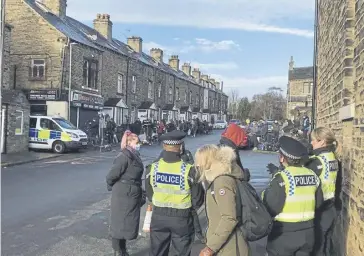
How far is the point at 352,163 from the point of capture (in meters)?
4.79

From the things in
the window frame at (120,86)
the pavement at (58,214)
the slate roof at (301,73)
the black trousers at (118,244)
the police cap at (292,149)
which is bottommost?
the pavement at (58,214)

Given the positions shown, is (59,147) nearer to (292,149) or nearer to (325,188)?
(325,188)

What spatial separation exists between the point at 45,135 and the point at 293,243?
21.2m

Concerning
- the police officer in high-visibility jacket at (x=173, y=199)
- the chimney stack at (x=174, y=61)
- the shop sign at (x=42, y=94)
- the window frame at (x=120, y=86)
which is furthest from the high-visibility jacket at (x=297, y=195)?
the chimney stack at (x=174, y=61)

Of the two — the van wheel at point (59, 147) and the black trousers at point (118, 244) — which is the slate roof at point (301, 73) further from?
the black trousers at point (118, 244)

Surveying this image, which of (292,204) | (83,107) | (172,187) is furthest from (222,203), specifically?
(83,107)

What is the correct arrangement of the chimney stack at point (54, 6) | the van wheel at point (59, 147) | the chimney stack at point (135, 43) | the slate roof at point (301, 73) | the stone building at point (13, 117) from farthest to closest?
the slate roof at point (301, 73) < the chimney stack at point (135, 43) < the chimney stack at point (54, 6) < the van wheel at point (59, 147) < the stone building at point (13, 117)

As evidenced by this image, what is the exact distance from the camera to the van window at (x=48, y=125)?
23.3m

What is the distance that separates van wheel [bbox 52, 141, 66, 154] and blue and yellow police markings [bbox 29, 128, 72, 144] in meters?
0.25

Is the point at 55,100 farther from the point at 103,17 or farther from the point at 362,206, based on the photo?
the point at 362,206

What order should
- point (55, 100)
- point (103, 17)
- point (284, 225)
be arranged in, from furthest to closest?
point (103, 17), point (55, 100), point (284, 225)

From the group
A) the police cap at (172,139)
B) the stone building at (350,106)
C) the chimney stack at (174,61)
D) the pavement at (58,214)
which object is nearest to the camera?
the stone building at (350,106)

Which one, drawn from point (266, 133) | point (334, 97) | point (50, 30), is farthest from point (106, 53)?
point (334, 97)

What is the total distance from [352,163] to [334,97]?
178cm
